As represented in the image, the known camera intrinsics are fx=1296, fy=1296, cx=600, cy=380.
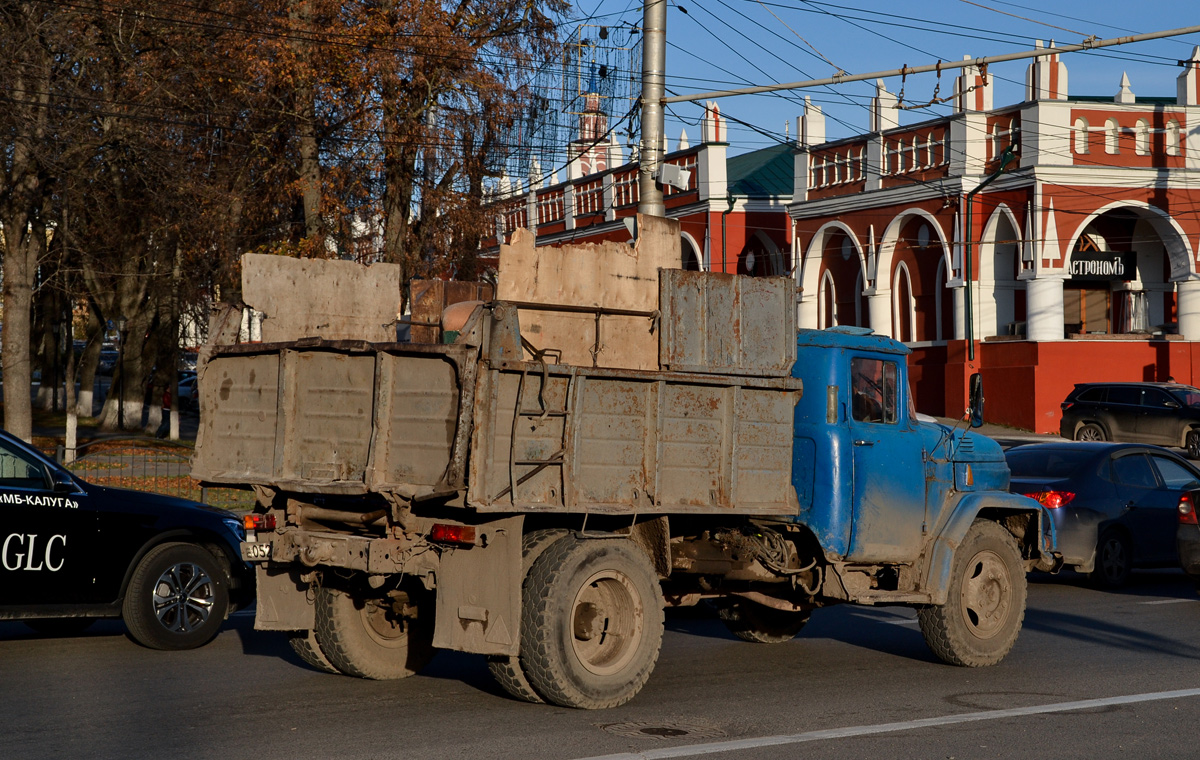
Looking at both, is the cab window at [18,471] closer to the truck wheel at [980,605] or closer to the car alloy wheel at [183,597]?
the car alloy wheel at [183,597]

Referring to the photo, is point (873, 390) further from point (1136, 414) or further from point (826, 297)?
point (826, 297)

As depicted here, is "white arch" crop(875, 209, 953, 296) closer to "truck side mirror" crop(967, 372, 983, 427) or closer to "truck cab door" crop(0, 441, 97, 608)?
"truck side mirror" crop(967, 372, 983, 427)

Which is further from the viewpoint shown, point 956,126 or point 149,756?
point 956,126

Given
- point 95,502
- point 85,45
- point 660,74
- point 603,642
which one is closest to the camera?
point 603,642

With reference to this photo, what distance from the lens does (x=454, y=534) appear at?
6945 mm

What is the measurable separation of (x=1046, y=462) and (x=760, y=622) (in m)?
5.77

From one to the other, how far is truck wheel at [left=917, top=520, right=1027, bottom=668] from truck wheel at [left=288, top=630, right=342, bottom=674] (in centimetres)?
414

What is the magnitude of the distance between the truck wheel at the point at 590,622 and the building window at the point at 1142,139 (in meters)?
30.2

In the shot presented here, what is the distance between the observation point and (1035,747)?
6.76 metres

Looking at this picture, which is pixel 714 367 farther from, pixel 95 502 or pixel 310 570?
pixel 95 502

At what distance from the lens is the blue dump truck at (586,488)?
22.7 ft

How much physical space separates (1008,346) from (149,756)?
30450 mm

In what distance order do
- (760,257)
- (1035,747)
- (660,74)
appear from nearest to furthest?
(1035,747) < (660,74) < (760,257)

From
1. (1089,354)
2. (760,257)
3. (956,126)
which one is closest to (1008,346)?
(1089,354)
